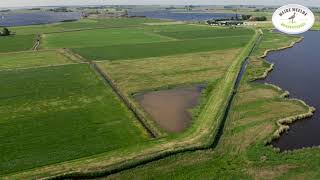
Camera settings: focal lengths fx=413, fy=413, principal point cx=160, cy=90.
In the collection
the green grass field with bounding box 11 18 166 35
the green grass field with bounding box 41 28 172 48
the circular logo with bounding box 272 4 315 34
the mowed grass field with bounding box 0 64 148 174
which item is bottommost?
the green grass field with bounding box 11 18 166 35

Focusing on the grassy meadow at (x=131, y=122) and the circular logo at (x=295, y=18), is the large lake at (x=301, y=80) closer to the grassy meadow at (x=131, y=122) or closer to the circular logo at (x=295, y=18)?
the grassy meadow at (x=131, y=122)

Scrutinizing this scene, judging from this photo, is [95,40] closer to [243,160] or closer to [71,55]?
[71,55]

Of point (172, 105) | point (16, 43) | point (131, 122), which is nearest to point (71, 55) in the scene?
point (16, 43)

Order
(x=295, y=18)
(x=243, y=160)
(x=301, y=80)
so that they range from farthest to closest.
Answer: (x=301, y=80), (x=295, y=18), (x=243, y=160)

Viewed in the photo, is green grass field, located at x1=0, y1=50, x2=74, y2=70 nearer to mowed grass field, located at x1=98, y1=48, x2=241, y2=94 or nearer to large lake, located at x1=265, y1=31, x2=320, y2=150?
mowed grass field, located at x1=98, y1=48, x2=241, y2=94

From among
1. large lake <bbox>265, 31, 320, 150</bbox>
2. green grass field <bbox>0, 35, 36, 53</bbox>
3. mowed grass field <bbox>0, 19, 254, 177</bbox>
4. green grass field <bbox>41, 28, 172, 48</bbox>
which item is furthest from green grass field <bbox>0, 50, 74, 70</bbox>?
large lake <bbox>265, 31, 320, 150</bbox>
